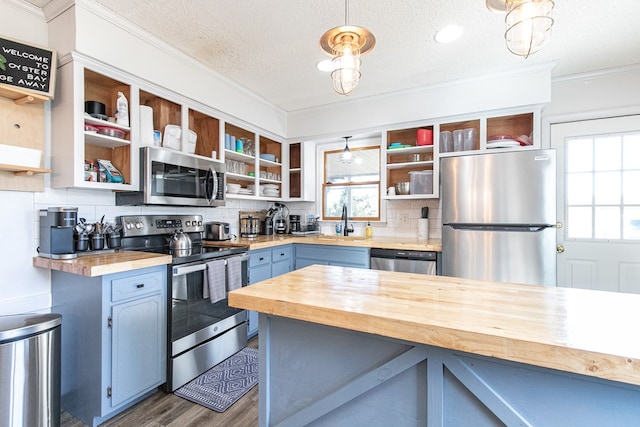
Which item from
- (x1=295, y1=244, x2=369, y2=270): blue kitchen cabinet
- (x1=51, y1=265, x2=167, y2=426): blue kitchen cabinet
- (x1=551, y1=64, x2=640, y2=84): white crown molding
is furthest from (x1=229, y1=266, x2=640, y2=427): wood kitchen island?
(x1=551, y1=64, x2=640, y2=84): white crown molding

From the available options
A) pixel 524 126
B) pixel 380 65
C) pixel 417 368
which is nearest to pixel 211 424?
pixel 417 368

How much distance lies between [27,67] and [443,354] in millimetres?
2613

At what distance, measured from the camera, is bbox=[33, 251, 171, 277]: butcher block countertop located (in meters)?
1.62

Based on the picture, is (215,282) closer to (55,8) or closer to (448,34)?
(55,8)

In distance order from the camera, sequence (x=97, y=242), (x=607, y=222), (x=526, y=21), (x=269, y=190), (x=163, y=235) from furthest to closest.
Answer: (x=269, y=190) < (x=607, y=222) < (x=163, y=235) < (x=97, y=242) < (x=526, y=21)

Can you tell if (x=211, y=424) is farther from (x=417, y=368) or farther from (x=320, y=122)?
(x=320, y=122)

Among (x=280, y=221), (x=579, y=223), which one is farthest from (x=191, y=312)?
(x=579, y=223)

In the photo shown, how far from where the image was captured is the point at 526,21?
42.8 inches

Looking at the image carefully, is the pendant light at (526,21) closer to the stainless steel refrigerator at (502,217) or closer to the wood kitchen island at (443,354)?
the wood kitchen island at (443,354)

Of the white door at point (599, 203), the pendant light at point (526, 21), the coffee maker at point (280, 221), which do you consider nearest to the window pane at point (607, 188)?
the white door at point (599, 203)

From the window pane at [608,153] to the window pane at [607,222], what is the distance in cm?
38

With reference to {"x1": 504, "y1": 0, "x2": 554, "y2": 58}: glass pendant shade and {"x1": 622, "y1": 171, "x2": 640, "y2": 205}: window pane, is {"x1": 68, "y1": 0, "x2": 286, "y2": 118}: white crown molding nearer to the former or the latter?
{"x1": 504, "y1": 0, "x2": 554, "y2": 58}: glass pendant shade

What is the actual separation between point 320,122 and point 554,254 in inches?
107

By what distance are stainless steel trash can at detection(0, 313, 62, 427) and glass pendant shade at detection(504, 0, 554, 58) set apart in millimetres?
2586
